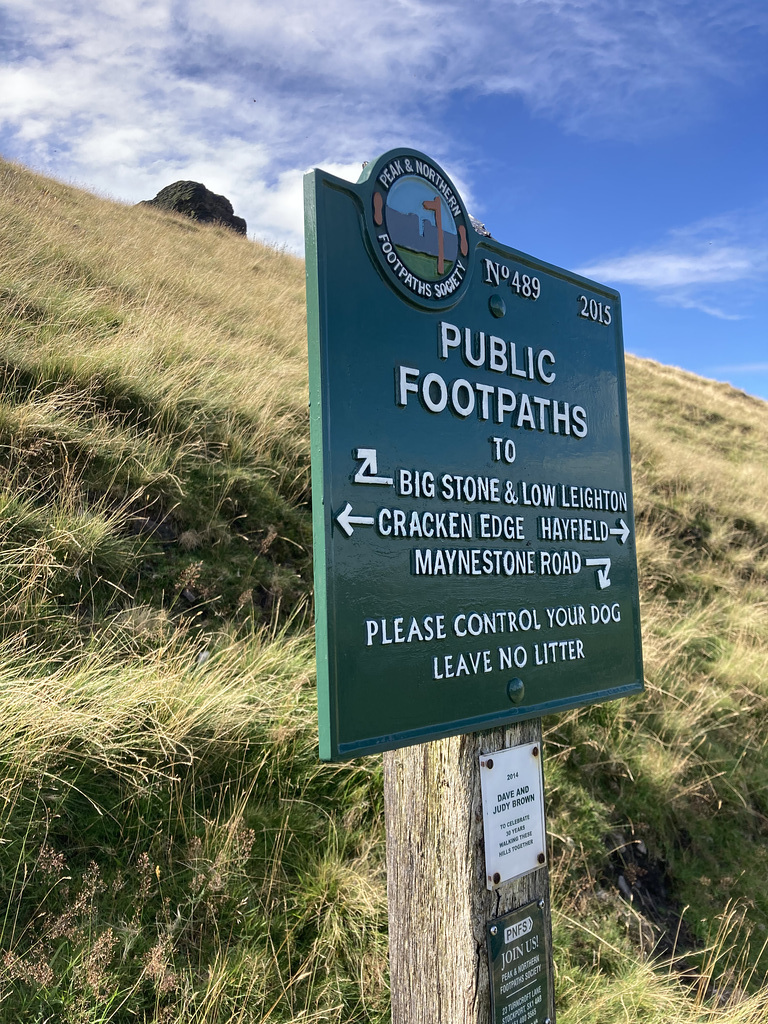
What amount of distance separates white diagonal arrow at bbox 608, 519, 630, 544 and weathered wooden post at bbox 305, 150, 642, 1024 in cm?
9

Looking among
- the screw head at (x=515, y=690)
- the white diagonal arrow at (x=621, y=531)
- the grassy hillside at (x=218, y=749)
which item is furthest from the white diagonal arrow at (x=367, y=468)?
the grassy hillside at (x=218, y=749)

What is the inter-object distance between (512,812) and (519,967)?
0.43 m

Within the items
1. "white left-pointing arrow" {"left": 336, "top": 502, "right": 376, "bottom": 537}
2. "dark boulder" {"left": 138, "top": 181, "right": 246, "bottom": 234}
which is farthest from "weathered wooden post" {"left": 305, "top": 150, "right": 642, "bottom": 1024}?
"dark boulder" {"left": 138, "top": 181, "right": 246, "bottom": 234}

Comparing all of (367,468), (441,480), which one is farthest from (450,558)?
(367,468)

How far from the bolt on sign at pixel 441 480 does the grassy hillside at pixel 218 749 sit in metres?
1.33

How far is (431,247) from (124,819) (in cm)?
226

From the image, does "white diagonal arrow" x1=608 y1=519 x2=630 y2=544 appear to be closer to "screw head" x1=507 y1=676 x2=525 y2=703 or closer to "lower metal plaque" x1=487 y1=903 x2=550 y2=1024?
"screw head" x1=507 y1=676 x2=525 y2=703

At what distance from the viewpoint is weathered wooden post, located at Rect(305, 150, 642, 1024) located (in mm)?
1841

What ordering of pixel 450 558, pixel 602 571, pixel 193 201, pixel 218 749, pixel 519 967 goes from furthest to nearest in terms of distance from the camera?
pixel 193 201 < pixel 218 749 < pixel 602 571 < pixel 519 967 < pixel 450 558

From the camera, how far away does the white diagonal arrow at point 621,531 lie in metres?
2.79

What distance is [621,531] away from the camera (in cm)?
282

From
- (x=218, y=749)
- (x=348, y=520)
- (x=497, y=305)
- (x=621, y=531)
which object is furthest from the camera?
(x=218, y=749)

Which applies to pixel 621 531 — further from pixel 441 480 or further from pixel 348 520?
pixel 348 520

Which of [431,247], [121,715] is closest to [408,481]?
[431,247]
